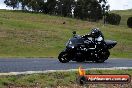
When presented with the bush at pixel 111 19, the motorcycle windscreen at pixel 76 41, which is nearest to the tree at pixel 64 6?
the bush at pixel 111 19

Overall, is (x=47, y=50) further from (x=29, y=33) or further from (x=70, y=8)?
(x=70, y=8)

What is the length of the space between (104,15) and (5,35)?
64.5 m

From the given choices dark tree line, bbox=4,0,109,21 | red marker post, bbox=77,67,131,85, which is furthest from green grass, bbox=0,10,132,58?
dark tree line, bbox=4,0,109,21

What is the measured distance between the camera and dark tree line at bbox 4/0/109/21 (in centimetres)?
10475

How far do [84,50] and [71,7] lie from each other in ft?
278

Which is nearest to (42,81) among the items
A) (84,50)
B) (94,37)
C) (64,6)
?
(84,50)

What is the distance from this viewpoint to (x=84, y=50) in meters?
22.7

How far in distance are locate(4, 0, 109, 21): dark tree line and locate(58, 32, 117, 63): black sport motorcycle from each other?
8096 centimetres

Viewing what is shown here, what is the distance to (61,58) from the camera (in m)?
22.0

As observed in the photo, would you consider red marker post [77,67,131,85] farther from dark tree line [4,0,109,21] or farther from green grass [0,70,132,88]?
dark tree line [4,0,109,21]

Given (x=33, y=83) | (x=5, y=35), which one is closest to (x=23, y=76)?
(x=33, y=83)

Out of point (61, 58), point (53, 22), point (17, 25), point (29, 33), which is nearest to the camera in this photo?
point (61, 58)

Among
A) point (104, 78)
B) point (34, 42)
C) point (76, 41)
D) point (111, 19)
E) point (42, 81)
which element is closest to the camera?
point (104, 78)

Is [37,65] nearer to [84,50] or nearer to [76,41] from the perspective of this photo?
[76,41]
